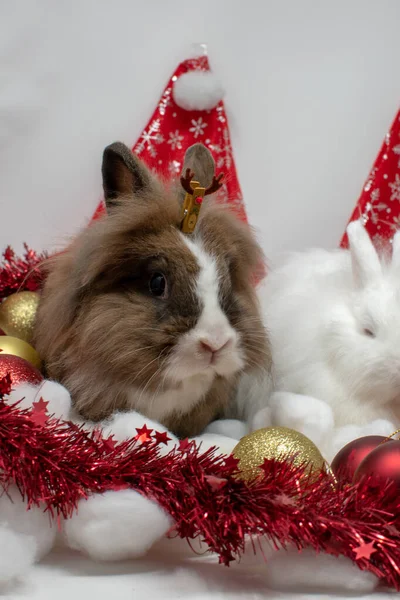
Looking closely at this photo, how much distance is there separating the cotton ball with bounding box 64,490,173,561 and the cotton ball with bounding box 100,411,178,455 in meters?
0.21

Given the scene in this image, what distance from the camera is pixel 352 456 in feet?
3.88

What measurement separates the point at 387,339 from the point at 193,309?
0.42 meters

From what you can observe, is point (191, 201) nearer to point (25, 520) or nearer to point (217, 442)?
point (217, 442)

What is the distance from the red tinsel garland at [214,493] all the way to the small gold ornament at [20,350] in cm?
33

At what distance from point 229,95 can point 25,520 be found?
145 cm

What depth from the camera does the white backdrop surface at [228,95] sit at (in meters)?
2.02

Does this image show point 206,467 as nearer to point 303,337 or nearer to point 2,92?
point 303,337

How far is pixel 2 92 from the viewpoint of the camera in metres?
1.98

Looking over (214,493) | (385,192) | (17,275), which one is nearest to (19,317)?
(17,275)

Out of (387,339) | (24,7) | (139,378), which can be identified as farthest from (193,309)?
(24,7)

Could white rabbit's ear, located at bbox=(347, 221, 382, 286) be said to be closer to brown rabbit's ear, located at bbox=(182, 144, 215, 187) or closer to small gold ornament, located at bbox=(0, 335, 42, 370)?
brown rabbit's ear, located at bbox=(182, 144, 215, 187)

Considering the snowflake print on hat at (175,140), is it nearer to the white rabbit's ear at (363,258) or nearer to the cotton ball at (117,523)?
the white rabbit's ear at (363,258)

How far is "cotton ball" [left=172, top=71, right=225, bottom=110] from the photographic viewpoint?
78.8 inches

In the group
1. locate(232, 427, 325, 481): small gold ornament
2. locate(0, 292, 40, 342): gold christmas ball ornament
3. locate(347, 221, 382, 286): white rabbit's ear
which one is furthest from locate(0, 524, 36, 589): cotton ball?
locate(347, 221, 382, 286): white rabbit's ear
